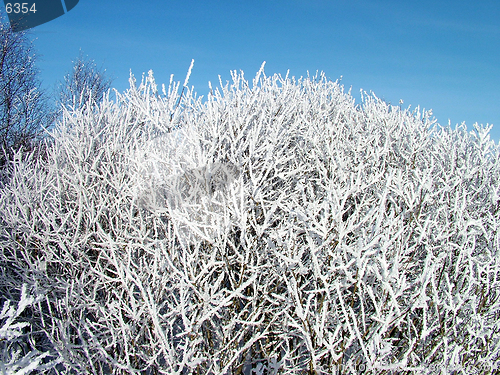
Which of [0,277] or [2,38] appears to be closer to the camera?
[0,277]

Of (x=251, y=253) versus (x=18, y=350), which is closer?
(x=18, y=350)

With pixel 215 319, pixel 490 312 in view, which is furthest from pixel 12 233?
pixel 490 312

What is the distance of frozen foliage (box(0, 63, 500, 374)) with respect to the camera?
3.51 meters

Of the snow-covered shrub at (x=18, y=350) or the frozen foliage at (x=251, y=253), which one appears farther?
the frozen foliage at (x=251, y=253)

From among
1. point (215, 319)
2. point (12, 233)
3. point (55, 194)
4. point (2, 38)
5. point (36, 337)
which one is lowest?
point (36, 337)

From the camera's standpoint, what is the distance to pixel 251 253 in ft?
14.0

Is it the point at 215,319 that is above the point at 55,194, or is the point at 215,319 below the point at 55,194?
below

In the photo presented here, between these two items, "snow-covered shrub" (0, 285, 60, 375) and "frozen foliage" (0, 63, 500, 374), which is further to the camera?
"frozen foliage" (0, 63, 500, 374)

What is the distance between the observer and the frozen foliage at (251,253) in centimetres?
351

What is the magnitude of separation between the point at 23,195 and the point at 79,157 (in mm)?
1253

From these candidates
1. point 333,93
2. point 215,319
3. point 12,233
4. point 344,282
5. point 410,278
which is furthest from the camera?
point 333,93

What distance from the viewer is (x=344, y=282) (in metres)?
3.96

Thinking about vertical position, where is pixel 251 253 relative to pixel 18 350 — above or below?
below

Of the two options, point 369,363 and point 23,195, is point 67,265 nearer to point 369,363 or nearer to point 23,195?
point 23,195
